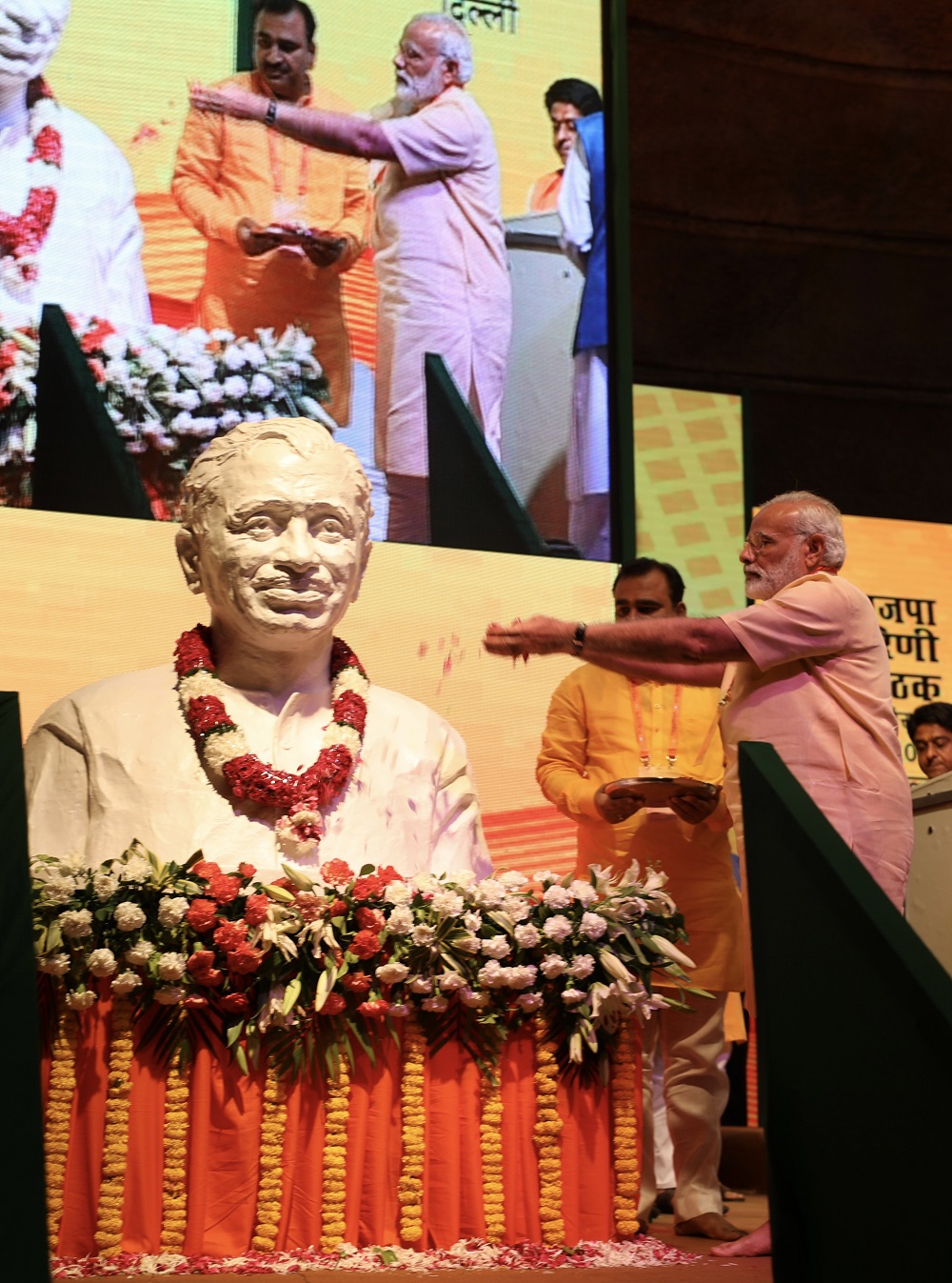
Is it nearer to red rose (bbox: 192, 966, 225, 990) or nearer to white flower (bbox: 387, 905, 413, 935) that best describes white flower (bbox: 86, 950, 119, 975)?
red rose (bbox: 192, 966, 225, 990)

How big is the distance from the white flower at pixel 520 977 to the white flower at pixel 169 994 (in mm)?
625

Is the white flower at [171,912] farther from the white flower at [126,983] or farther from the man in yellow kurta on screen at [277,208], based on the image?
the man in yellow kurta on screen at [277,208]

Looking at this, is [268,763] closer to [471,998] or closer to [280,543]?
[280,543]

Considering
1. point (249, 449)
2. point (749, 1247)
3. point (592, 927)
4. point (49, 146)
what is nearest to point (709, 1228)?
→ point (749, 1247)

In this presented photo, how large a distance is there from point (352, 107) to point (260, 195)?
20.0 inches

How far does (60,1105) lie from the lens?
3.12m

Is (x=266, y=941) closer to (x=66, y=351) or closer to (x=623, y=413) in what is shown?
(x=66, y=351)

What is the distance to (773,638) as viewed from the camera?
3383 mm

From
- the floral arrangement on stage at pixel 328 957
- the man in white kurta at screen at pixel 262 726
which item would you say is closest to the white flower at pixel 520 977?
the floral arrangement on stage at pixel 328 957

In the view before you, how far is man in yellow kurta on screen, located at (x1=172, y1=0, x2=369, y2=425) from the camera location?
5.73m

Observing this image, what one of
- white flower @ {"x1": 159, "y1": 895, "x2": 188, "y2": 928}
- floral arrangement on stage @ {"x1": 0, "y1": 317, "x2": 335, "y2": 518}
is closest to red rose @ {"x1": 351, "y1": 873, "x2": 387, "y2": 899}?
white flower @ {"x1": 159, "y1": 895, "x2": 188, "y2": 928}

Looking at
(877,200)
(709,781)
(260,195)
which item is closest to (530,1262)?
(709,781)

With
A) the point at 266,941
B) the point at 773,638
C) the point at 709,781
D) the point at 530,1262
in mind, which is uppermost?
the point at 773,638

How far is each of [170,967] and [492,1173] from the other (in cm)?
75
